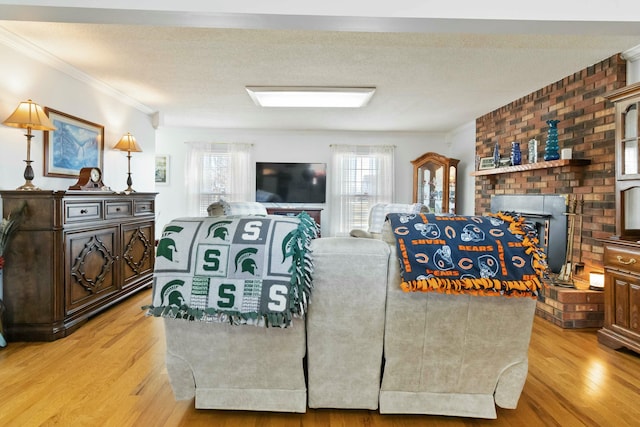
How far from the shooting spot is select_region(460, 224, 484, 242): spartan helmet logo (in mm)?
1648

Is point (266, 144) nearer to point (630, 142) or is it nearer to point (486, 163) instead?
point (486, 163)

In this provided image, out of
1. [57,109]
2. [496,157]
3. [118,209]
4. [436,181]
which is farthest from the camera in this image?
[436,181]

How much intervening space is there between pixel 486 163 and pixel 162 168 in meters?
5.41

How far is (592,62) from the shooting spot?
3252 mm

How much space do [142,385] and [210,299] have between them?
2.91ft

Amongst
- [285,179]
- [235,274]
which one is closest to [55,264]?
[235,274]

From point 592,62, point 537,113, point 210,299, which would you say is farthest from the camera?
point 537,113

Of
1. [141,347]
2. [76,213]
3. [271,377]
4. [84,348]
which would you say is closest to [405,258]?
[271,377]

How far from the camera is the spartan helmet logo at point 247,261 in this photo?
160cm

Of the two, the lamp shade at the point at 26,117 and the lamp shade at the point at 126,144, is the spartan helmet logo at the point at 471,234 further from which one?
the lamp shade at the point at 126,144

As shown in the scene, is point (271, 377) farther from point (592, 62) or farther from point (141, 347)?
point (592, 62)

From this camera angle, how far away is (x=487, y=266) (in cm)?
159

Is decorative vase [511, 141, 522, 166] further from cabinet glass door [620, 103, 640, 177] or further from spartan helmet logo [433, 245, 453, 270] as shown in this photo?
spartan helmet logo [433, 245, 453, 270]

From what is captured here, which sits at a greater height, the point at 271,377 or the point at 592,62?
the point at 592,62
